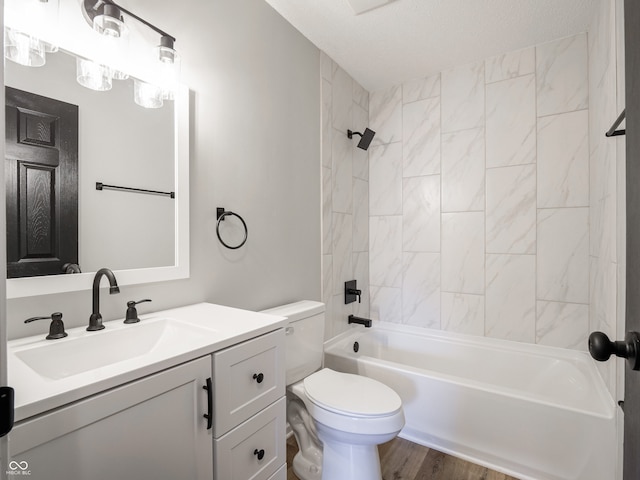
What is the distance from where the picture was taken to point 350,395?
5.02 ft

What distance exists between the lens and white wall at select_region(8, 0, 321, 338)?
141cm

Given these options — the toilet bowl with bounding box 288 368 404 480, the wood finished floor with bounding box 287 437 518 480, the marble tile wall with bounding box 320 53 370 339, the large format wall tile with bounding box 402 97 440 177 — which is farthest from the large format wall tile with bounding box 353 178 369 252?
the wood finished floor with bounding box 287 437 518 480

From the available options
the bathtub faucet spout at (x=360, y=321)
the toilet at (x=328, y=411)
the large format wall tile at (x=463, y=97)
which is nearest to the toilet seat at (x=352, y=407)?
the toilet at (x=328, y=411)

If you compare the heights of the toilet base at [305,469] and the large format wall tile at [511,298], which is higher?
the large format wall tile at [511,298]

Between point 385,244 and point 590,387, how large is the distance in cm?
162

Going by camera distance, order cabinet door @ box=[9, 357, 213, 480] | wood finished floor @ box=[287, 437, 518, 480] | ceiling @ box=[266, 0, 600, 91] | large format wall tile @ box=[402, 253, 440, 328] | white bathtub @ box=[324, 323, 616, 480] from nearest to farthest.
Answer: cabinet door @ box=[9, 357, 213, 480]
white bathtub @ box=[324, 323, 616, 480]
wood finished floor @ box=[287, 437, 518, 480]
ceiling @ box=[266, 0, 600, 91]
large format wall tile @ box=[402, 253, 440, 328]

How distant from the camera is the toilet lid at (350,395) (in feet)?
4.62

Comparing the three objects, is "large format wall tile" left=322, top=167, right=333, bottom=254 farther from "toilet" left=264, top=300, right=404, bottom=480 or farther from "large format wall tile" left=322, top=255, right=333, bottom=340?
"toilet" left=264, top=300, right=404, bottom=480

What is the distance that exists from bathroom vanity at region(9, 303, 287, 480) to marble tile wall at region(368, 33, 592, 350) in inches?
58.6

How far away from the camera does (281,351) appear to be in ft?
4.11

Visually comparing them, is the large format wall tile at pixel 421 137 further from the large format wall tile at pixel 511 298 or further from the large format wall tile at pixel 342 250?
the large format wall tile at pixel 511 298

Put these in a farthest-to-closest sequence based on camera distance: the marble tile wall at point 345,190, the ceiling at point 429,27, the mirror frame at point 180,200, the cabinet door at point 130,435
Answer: the marble tile wall at point 345,190
the ceiling at point 429,27
the mirror frame at point 180,200
the cabinet door at point 130,435

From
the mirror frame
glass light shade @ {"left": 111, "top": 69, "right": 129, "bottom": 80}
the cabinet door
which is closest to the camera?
the cabinet door

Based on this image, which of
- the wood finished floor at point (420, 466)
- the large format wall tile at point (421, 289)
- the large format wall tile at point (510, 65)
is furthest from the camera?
the large format wall tile at point (421, 289)
